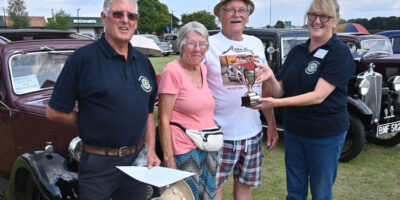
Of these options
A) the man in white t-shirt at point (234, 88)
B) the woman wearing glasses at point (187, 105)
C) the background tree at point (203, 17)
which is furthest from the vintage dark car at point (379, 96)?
the background tree at point (203, 17)

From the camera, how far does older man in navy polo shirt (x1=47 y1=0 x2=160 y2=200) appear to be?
183cm

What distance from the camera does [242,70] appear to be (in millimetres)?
2383

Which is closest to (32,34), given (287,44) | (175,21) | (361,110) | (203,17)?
(287,44)

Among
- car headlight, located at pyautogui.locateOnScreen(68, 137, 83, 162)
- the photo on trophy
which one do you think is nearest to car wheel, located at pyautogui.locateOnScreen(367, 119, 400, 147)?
the photo on trophy

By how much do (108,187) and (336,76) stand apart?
153 centimetres

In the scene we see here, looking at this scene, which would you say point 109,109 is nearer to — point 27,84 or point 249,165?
point 249,165

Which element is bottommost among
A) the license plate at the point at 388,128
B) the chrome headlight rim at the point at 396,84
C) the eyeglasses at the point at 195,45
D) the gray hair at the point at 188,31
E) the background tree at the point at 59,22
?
the license plate at the point at 388,128

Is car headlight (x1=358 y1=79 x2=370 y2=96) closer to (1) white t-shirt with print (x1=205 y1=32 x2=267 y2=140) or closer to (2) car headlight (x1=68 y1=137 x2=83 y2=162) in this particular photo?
(1) white t-shirt with print (x1=205 y1=32 x2=267 y2=140)

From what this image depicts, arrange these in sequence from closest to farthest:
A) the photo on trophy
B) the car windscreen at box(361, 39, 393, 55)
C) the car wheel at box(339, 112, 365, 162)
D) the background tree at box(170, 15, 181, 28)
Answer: the photo on trophy → the car wheel at box(339, 112, 365, 162) → the car windscreen at box(361, 39, 393, 55) → the background tree at box(170, 15, 181, 28)

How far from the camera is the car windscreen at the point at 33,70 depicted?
329 cm

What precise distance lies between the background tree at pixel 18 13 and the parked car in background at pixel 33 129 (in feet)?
163

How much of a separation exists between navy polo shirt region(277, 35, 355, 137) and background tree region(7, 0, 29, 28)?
51.7 meters

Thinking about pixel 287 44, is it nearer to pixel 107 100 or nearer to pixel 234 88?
pixel 234 88

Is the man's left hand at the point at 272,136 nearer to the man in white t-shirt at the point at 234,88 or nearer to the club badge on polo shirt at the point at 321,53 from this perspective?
the man in white t-shirt at the point at 234,88
